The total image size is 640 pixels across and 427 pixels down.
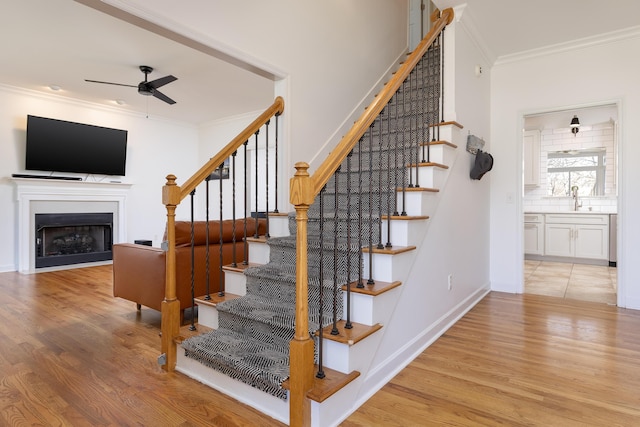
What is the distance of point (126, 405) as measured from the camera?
1.85 metres

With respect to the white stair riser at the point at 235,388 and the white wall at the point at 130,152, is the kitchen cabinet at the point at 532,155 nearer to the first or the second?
the white wall at the point at 130,152

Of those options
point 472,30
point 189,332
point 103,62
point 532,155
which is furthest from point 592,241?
point 103,62

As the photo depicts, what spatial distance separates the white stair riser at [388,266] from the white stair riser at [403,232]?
0.30 ft

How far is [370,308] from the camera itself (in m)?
1.92

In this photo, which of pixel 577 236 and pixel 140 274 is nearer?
pixel 140 274

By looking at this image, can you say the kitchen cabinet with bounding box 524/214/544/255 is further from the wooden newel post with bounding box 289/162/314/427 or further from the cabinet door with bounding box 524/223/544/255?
the wooden newel post with bounding box 289/162/314/427

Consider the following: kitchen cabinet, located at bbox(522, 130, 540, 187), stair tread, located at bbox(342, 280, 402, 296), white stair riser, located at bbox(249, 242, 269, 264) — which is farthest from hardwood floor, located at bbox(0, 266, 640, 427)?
kitchen cabinet, located at bbox(522, 130, 540, 187)

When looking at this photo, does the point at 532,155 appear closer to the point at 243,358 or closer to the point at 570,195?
the point at 570,195

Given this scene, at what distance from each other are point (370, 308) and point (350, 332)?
0.56 feet

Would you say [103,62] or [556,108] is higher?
[103,62]

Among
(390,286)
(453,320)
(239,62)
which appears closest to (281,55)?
(239,62)

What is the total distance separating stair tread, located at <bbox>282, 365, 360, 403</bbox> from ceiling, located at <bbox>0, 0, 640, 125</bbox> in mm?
2219

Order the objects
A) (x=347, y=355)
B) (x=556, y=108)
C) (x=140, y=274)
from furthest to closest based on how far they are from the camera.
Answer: (x=556, y=108) < (x=140, y=274) < (x=347, y=355)

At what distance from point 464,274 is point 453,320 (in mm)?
480
